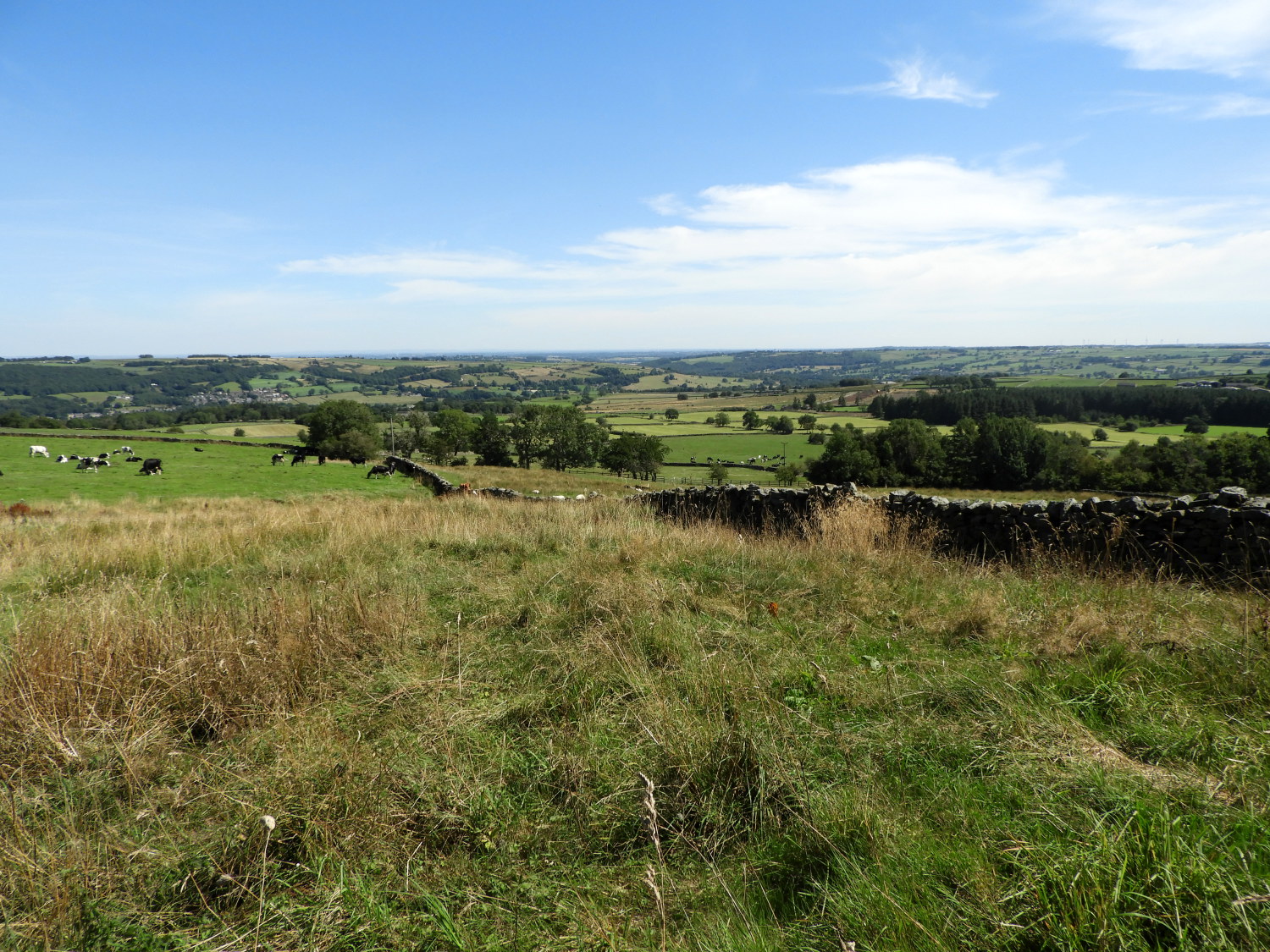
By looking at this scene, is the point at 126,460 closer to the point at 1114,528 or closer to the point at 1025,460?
the point at 1114,528

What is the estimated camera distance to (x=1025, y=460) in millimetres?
70500

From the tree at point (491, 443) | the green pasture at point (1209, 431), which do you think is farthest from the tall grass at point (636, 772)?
the green pasture at point (1209, 431)

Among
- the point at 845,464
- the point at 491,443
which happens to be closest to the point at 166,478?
the point at 491,443

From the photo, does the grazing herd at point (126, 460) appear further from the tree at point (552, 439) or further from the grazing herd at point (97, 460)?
the tree at point (552, 439)

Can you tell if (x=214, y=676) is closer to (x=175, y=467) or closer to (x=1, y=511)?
(x=1, y=511)

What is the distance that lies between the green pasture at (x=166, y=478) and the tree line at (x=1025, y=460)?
5301 cm

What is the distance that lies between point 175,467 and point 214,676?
31.6m

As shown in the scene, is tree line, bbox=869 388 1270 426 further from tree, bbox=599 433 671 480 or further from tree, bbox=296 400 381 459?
tree, bbox=296 400 381 459

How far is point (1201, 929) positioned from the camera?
1812 mm

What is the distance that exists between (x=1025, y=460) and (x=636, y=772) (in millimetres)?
81211

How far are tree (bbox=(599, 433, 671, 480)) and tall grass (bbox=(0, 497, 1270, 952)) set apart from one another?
7613 centimetres

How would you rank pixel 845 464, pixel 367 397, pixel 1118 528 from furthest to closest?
1. pixel 367 397
2. pixel 845 464
3. pixel 1118 528

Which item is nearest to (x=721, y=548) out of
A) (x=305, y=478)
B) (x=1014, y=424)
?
(x=305, y=478)

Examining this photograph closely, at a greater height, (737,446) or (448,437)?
(448,437)
